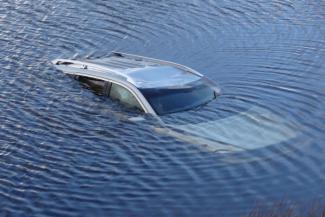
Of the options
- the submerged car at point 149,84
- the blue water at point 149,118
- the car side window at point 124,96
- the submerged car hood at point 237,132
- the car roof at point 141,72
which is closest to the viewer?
the blue water at point 149,118

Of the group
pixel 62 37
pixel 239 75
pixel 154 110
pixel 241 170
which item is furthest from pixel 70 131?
pixel 62 37

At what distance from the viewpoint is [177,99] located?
13242 mm

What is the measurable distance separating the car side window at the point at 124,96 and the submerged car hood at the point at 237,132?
914mm

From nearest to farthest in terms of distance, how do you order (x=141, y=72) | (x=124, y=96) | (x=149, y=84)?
(x=149, y=84)
(x=124, y=96)
(x=141, y=72)

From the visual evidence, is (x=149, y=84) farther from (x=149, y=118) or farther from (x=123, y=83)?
(x=149, y=118)

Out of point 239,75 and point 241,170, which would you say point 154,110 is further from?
point 239,75

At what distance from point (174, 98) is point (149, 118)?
0.66 metres

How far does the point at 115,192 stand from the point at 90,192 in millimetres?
356

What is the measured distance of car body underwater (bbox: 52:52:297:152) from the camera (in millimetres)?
12047

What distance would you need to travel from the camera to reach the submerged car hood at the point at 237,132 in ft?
38.6

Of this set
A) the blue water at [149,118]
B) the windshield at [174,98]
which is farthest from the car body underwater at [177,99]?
the blue water at [149,118]

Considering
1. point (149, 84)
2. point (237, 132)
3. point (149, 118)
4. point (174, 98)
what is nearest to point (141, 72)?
point (149, 84)

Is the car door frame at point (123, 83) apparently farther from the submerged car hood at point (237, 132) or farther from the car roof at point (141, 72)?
the submerged car hood at point (237, 132)

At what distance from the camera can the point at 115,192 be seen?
10578 millimetres
